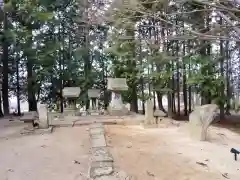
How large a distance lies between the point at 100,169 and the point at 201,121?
4257 millimetres

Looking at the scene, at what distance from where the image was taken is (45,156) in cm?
683

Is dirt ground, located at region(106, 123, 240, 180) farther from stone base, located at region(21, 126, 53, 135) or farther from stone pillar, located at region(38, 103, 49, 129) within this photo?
stone pillar, located at region(38, 103, 49, 129)

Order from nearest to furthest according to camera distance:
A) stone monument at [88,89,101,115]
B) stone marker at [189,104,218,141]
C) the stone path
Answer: the stone path → stone marker at [189,104,218,141] → stone monument at [88,89,101,115]

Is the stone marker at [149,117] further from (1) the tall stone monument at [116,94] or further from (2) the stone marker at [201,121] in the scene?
(1) the tall stone monument at [116,94]

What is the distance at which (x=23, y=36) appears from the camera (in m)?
16.1

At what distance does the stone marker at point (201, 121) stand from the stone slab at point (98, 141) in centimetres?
241

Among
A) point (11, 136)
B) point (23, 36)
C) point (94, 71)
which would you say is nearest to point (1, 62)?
point (23, 36)

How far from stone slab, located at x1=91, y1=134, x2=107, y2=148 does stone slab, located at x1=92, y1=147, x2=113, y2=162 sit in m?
0.34

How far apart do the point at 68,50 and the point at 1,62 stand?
354cm

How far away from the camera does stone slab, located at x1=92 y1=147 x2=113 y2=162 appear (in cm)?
579

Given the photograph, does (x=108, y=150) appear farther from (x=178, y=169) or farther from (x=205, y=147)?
(x=205, y=147)

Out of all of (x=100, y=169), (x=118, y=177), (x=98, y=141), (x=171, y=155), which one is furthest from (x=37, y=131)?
(x=118, y=177)

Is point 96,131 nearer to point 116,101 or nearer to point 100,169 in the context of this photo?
point 100,169

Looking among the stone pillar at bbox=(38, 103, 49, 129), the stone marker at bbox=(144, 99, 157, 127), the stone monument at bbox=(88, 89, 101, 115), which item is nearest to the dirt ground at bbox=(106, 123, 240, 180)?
the stone marker at bbox=(144, 99, 157, 127)
